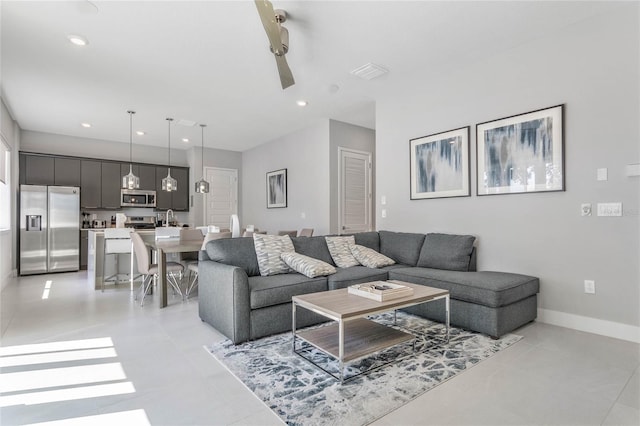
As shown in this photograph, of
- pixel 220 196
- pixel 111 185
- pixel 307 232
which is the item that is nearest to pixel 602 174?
pixel 307 232

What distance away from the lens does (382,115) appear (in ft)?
16.1

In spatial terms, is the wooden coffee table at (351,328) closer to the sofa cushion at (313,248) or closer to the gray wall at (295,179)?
the sofa cushion at (313,248)

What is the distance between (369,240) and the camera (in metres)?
4.35

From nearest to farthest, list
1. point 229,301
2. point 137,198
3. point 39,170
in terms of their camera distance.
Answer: point 229,301 < point 39,170 < point 137,198

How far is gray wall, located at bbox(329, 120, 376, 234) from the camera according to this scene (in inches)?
228

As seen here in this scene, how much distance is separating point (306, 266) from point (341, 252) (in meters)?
0.81

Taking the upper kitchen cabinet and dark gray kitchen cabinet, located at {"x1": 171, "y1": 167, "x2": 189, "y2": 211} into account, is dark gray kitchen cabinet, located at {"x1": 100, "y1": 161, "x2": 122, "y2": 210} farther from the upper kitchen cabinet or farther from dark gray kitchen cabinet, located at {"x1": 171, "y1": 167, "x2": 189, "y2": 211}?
dark gray kitchen cabinet, located at {"x1": 171, "y1": 167, "x2": 189, "y2": 211}

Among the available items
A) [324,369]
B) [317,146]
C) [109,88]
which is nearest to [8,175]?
[109,88]

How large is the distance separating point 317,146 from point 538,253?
3.97 m

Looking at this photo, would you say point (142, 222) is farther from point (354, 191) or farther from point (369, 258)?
point (369, 258)

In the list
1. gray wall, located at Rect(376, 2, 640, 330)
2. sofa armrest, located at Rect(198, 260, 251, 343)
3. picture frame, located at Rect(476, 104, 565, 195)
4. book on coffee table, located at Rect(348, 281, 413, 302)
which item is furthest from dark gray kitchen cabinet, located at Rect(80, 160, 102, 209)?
picture frame, located at Rect(476, 104, 565, 195)

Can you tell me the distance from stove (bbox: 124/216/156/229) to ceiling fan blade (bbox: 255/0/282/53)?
20.7ft

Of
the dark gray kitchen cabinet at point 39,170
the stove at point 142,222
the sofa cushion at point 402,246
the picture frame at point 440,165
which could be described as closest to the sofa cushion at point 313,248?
the sofa cushion at point 402,246

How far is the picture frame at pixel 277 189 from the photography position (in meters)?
6.91
